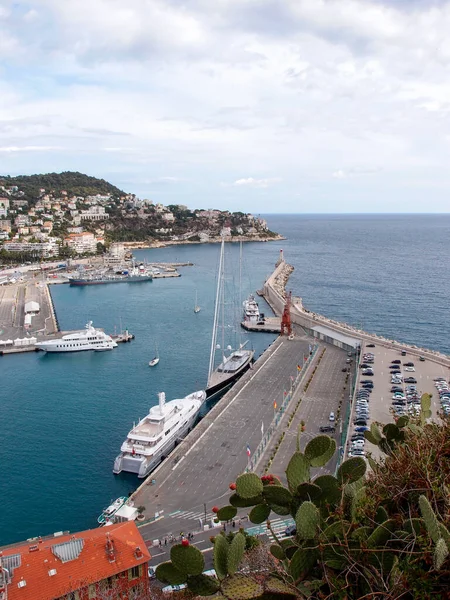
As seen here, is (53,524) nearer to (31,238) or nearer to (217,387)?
(217,387)

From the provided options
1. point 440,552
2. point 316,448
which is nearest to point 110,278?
point 316,448

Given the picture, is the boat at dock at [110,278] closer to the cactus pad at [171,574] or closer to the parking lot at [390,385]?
the parking lot at [390,385]

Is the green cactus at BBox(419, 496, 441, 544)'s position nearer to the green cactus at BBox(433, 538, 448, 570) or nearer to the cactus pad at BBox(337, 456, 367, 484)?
the green cactus at BBox(433, 538, 448, 570)

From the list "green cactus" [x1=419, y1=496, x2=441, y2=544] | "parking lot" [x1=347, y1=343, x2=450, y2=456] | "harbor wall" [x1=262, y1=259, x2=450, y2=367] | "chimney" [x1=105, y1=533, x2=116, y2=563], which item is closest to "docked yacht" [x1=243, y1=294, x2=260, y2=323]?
"harbor wall" [x1=262, y1=259, x2=450, y2=367]

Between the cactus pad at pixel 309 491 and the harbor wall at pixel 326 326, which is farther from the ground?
the cactus pad at pixel 309 491

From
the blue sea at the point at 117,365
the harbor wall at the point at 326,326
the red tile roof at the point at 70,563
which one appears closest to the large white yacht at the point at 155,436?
the blue sea at the point at 117,365

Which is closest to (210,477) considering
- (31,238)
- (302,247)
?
(31,238)
